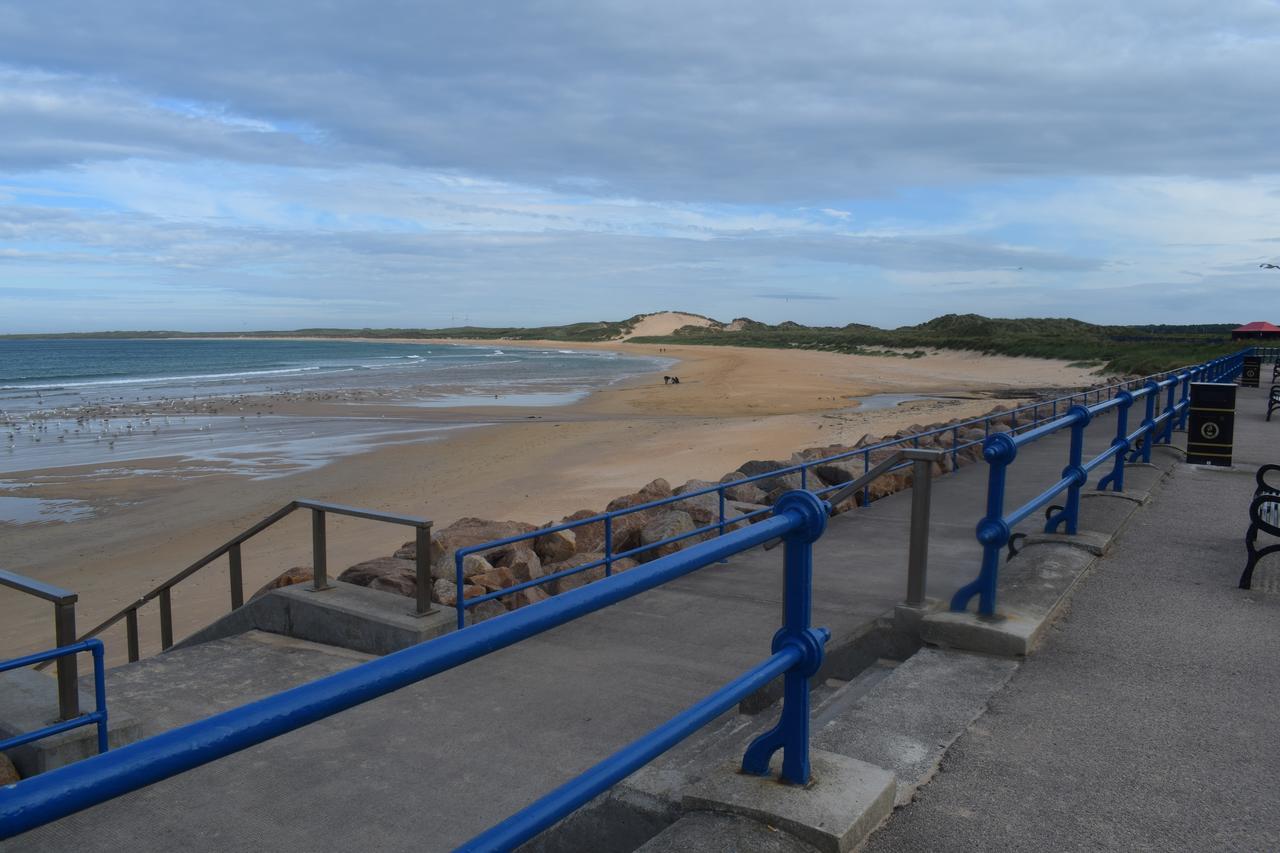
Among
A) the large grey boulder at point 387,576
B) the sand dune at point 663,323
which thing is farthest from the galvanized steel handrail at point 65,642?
the sand dune at point 663,323

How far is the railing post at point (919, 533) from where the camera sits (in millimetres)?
4699

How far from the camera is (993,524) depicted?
4508 mm

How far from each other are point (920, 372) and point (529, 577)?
47.1 m

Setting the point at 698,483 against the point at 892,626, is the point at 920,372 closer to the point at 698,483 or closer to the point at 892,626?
the point at 698,483

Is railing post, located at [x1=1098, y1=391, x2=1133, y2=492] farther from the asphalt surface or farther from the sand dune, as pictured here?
the sand dune

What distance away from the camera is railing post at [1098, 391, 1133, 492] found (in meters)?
6.79

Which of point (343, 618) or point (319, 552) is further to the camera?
point (319, 552)

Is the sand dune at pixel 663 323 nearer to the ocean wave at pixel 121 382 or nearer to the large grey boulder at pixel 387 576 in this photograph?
the ocean wave at pixel 121 382

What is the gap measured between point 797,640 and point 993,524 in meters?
2.14

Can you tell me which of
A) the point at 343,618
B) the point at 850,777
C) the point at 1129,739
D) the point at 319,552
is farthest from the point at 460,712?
the point at 1129,739

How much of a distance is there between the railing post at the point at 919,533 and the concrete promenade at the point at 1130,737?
65 cm

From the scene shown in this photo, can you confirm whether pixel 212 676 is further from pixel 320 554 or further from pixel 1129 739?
pixel 1129 739

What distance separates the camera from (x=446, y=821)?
411cm

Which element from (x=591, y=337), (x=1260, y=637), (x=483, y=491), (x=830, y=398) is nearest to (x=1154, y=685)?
(x=1260, y=637)
